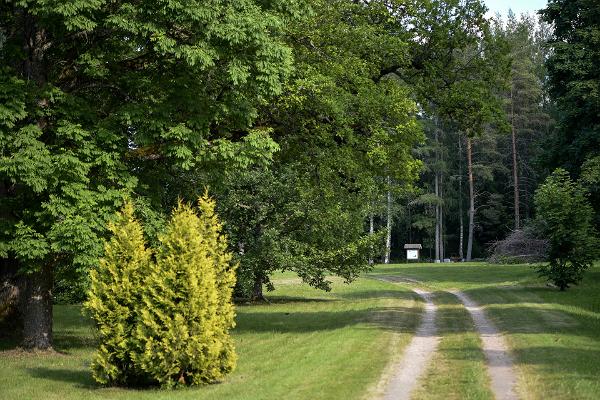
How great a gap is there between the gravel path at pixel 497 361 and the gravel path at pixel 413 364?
1.19 metres

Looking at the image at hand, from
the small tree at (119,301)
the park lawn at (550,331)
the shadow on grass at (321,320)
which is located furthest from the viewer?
the shadow on grass at (321,320)

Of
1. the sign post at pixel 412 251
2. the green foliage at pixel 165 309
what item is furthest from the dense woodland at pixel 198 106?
the sign post at pixel 412 251

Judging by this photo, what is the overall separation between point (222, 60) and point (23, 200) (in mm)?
5754

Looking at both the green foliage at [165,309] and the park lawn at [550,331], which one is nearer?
the park lawn at [550,331]

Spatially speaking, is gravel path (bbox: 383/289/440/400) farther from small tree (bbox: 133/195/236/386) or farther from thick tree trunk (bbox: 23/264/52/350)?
thick tree trunk (bbox: 23/264/52/350)

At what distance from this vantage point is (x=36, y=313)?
61.0 feet

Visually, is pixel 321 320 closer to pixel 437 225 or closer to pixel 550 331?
pixel 550 331

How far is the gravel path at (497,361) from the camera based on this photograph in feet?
38.1

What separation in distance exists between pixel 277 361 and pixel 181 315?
3.95 meters

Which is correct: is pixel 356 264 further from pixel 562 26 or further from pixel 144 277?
pixel 144 277

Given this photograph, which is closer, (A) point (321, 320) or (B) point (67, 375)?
(B) point (67, 375)

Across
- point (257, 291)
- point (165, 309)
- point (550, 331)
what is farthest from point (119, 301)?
point (257, 291)

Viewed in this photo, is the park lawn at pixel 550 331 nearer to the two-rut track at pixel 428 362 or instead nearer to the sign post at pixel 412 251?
the two-rut track at pixel 428 362

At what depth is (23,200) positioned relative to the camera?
58.0 feet
